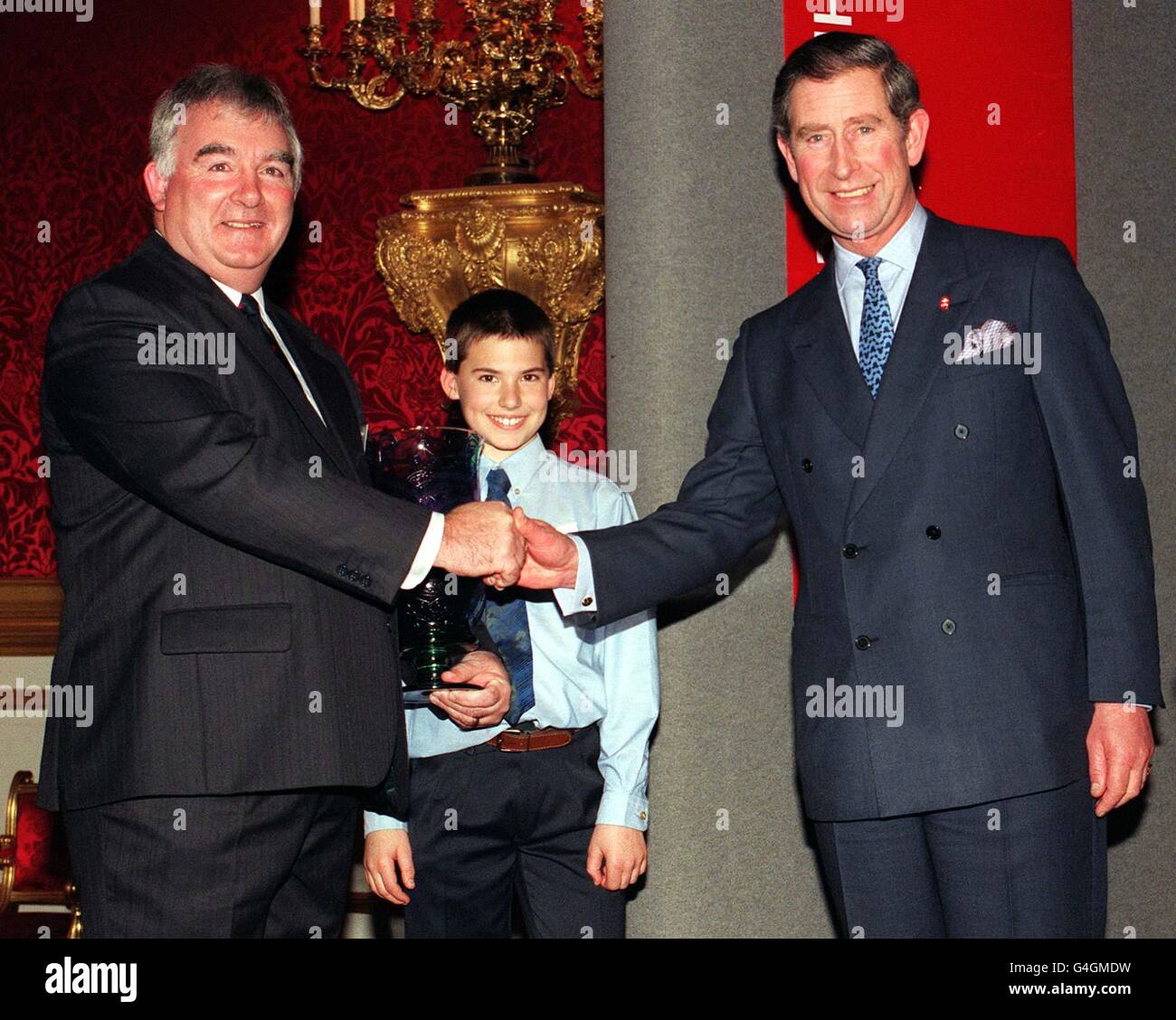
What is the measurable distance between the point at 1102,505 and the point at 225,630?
3.94 feet

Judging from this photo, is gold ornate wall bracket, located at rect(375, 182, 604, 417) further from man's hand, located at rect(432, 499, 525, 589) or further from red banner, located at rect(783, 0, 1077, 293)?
man's hand, located at rect(432, 499, 525, 589)

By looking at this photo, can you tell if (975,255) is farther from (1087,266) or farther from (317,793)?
(317,793)

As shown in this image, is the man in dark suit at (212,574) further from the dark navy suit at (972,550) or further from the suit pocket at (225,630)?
the dark navy suit at (972,550)

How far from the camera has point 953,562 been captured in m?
2.04

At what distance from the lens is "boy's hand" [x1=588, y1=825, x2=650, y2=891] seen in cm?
241

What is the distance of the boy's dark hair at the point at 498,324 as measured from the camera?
8.75ft

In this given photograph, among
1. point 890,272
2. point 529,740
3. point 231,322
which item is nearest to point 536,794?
point 529,740

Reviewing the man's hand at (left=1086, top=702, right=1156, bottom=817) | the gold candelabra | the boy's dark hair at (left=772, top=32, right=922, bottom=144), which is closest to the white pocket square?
the boy's dark hair at (left=772, top=32, right=922, bottom=144)

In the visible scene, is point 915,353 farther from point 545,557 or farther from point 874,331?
point 545,557

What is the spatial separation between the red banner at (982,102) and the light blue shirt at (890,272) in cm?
54

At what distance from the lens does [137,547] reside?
2008mm

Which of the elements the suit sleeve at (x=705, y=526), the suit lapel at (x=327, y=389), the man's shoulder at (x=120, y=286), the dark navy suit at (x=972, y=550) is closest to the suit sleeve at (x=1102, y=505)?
the dark navy suit at (x=972, y=550)

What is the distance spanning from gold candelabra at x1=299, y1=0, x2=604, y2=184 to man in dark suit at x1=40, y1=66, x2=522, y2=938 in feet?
7.05

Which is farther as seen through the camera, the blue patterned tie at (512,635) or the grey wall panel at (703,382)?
the grey wall panel at (703,382)
